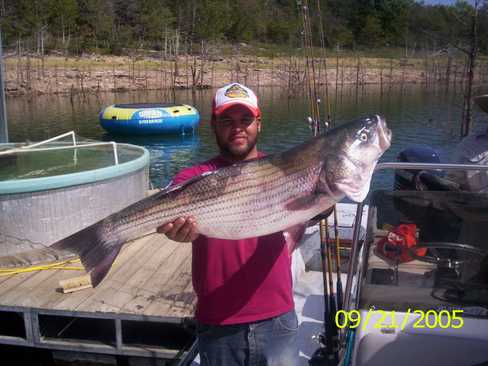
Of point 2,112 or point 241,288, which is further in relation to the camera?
point 2,112

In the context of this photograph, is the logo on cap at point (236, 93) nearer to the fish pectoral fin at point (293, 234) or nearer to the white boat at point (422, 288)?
the fish pectoral fin at point (293, 234)

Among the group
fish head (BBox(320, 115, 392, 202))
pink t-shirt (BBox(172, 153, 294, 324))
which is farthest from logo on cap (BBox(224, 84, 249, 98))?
pink t-shirt (BBox(172, 153, 294, 324))

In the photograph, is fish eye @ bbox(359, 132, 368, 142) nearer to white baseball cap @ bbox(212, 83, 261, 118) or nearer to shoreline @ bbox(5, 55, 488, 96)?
white baseball cap @ bbox(212, 83, 261, 118)

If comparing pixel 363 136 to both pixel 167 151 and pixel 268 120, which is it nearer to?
pixel 167 151

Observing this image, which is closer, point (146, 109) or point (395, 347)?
point (395, 347)

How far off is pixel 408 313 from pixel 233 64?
193 feet

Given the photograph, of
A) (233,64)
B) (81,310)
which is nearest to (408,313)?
(81,310)

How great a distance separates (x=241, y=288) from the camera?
2658mm

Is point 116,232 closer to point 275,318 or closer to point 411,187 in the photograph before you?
point 275,318

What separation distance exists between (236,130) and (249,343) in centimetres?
115

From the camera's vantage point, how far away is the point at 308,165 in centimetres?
251

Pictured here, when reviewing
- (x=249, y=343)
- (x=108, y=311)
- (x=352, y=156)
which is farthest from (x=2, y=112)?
(x=352, y=156)

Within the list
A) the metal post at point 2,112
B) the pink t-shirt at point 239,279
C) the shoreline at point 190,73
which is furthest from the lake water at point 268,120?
the pink t-shirt at point 239,279
